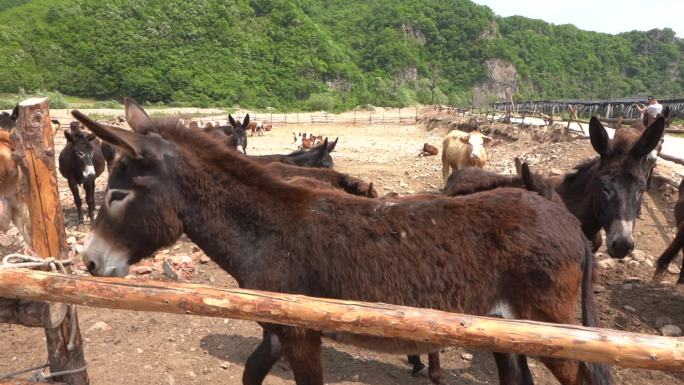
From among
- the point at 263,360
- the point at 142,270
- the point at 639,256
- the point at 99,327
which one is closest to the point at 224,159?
the point at 263,360

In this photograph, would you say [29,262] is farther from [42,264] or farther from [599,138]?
[599,138]

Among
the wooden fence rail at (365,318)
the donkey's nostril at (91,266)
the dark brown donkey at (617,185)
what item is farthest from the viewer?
the dark brown donkey at (617,185)

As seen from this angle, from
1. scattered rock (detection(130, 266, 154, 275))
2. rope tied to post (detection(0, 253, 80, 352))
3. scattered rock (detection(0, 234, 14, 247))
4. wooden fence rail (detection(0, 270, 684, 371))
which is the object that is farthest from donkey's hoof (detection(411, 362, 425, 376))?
scattered rock (detection(0, 234, 14, 247))

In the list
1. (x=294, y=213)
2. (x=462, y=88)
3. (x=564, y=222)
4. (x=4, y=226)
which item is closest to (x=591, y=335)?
(x=564, y=222)

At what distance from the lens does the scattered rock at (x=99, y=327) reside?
477 centimetres

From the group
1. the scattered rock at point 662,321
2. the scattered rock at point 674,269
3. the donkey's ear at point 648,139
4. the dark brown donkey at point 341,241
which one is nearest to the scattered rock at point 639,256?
the scattered rock at point 674,269

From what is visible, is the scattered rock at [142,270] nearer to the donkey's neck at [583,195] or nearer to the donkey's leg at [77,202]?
the donkey's leg at [77,202]

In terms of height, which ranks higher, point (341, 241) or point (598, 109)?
point (598, 109)

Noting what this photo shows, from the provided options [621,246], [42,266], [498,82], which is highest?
[498,82]

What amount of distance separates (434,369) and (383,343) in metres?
1.90

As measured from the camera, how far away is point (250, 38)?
277 feet

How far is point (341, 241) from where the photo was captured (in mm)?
2568

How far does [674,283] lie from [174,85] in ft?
243

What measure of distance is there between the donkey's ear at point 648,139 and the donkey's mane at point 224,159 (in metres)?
3.43
